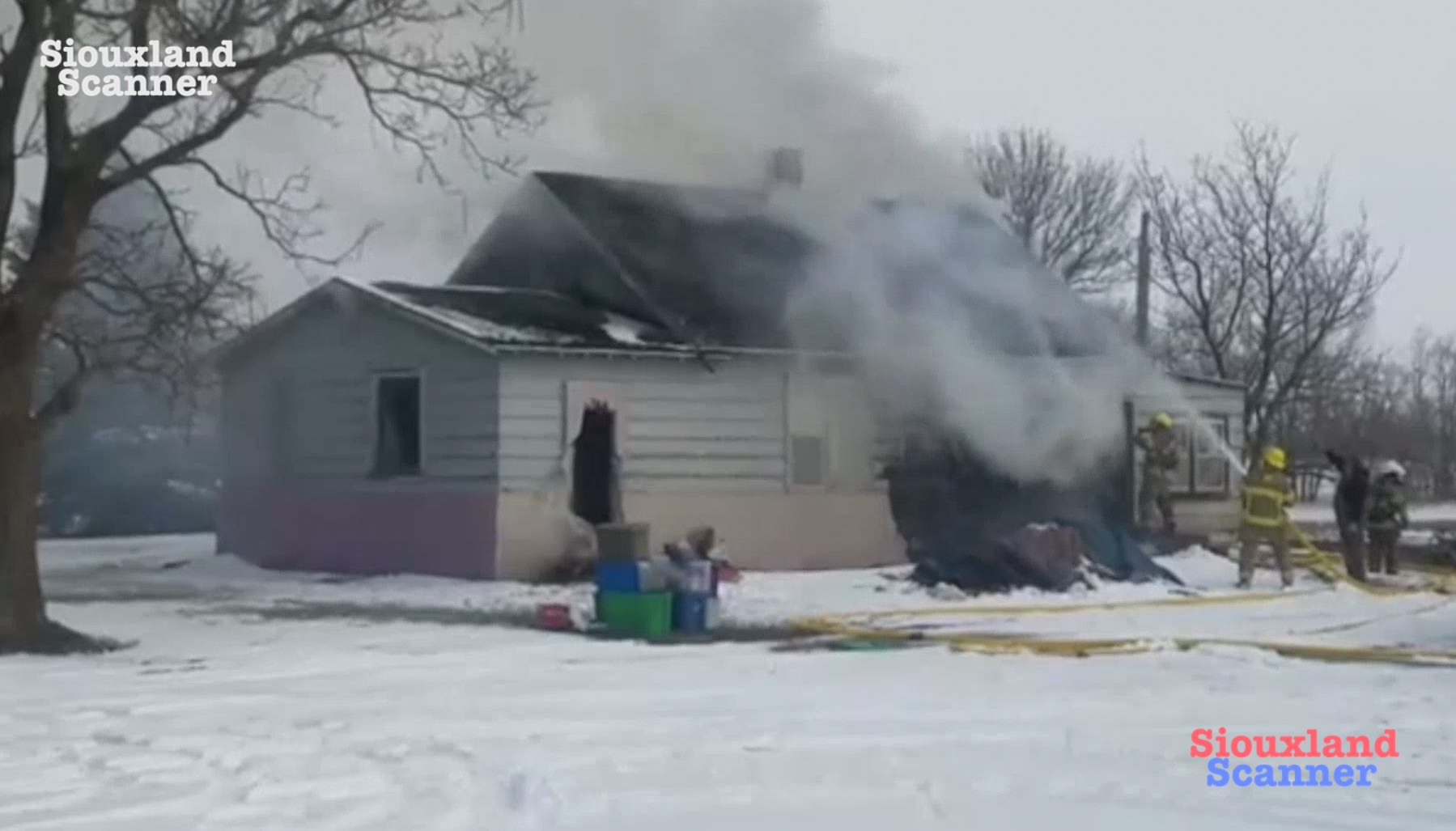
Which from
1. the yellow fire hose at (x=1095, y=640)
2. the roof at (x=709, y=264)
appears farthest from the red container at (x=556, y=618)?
the roof at (x=709, y=264)

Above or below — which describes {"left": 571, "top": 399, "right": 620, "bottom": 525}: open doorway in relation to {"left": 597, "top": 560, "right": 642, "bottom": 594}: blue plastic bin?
above

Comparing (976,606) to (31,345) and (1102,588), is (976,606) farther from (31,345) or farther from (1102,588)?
(31,345)

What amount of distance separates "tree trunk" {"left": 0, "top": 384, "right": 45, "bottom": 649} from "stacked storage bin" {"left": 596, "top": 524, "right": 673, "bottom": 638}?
15.8 ft

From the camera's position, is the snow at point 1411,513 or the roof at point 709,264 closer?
the roof at point 709,264

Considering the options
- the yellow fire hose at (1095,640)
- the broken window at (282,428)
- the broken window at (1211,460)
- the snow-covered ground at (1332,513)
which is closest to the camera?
the yellow fire hose at (1095,640)

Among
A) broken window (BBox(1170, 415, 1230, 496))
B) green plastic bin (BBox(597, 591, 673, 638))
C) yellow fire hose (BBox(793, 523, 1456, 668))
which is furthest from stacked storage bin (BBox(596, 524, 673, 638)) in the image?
broken window (BBox(1170, 415, 1230, 496))

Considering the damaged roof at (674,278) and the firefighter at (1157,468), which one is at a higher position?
the damaged roof at (674,278)

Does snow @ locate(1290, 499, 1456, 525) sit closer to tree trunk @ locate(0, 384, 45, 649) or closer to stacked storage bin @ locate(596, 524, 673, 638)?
stacked storage bin @ locate(596, 524, 673, 638)

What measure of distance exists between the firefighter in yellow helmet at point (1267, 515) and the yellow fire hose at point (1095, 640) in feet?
2.00

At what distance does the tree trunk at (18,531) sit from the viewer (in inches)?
686

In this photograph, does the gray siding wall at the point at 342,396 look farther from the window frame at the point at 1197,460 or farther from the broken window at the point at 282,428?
the window frame at the point at 1197,460

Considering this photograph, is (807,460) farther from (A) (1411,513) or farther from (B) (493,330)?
(A) (1411,513)

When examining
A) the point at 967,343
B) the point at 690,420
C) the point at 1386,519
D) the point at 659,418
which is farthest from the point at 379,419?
the point at 1386,519

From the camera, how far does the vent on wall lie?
2753cm
